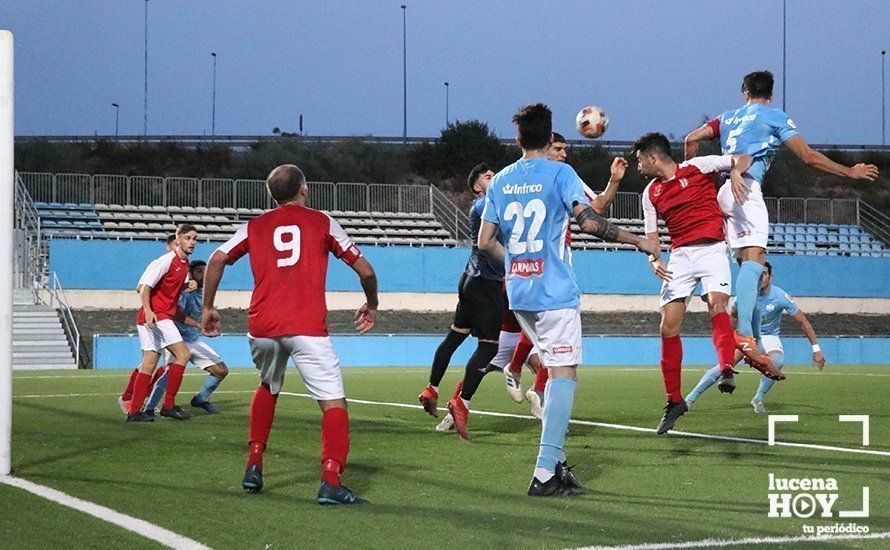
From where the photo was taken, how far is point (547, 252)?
21.6 feet

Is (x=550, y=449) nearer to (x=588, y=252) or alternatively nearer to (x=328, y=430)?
(x=328, y=430)

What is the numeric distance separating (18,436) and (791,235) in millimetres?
40912

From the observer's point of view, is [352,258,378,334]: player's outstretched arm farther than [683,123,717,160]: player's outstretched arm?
No

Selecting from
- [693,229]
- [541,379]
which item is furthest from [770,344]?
[693,229]

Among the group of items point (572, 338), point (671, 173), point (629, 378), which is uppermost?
point (671, 173)

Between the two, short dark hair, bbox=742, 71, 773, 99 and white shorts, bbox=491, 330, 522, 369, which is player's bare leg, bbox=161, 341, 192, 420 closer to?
white shorts, bbox=491, 330, 522, 369

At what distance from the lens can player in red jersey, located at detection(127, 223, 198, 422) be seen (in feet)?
38.7

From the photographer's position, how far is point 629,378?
2089cm

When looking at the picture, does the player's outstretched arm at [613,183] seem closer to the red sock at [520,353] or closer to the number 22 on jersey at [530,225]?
the number 22 on jersey at [530,225]

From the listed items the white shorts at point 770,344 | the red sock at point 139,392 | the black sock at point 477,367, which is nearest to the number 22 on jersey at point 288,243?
the black sock at point 477,367

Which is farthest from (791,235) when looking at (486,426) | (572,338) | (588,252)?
(572,338)

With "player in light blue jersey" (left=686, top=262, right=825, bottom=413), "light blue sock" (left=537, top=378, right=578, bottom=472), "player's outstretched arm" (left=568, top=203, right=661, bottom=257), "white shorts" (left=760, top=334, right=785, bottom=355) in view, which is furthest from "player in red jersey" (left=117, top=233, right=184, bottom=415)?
"white shorts" (left=760, top=334, right=785, bottom=355)

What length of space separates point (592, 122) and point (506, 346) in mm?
2467

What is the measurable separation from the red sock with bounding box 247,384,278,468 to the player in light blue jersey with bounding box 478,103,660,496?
1570 mm
